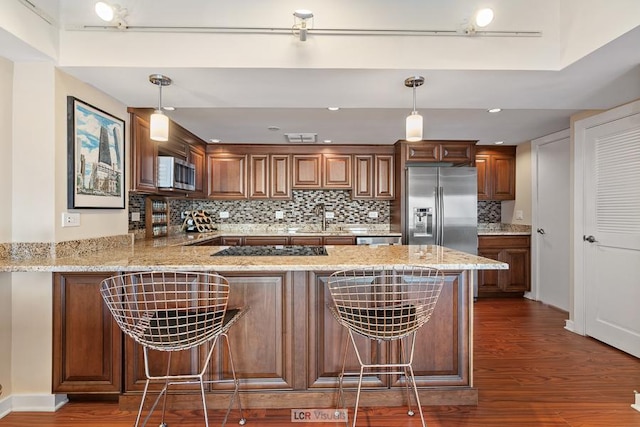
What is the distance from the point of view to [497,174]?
16.4ft

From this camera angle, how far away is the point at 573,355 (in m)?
2.85

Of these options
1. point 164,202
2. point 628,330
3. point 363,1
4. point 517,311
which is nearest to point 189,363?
point 363,1

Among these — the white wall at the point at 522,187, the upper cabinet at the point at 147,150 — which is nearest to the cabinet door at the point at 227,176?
the upper cabinet at the point at 147,150

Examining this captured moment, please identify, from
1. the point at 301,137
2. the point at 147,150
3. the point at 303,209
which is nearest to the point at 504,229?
the point at 303,209

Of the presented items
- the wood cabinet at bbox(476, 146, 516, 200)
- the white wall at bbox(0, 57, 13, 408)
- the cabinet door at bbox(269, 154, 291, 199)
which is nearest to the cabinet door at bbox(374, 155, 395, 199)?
the cabinet door at bbox(269, 154, 291, 199)

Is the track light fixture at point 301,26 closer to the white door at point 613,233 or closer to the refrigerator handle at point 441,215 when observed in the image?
the white door at point 613,233

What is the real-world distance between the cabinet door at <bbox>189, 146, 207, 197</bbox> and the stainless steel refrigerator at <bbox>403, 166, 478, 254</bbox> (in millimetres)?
2696

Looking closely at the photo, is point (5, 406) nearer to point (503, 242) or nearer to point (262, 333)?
point (262, 333)

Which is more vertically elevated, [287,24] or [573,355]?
[287,24]

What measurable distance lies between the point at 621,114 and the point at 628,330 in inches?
70.7

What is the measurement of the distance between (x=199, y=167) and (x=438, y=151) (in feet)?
10.3

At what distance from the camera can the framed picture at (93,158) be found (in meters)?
2.22

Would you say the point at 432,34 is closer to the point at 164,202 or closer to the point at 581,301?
the point at 581,301

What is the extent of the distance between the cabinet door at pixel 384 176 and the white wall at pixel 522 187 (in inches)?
71.2
